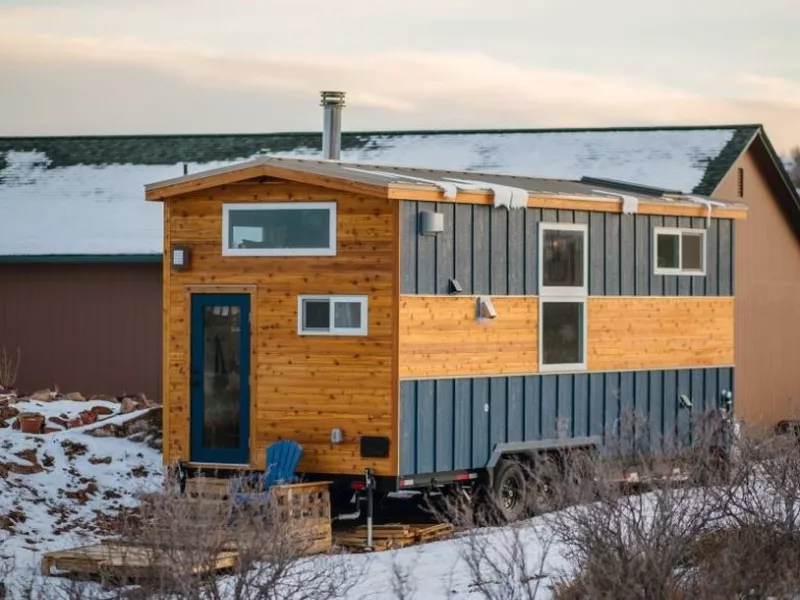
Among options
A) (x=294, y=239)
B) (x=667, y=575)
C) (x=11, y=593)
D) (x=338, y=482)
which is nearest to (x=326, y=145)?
(x=294, y=239)

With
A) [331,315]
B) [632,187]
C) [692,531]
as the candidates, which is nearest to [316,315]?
[331,315]

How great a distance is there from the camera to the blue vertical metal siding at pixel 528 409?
15.6 m

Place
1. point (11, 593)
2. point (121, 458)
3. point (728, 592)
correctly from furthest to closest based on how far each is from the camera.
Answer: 1. point (121, 458)
2. point (11, 593)
3. point (728, 592)

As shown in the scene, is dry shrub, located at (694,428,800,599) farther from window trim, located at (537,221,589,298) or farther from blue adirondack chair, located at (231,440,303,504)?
window trim, located at (537,221,589,298)

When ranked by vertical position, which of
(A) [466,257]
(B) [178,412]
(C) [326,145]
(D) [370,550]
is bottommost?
Result: (D) [370,550]

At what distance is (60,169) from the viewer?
30453mm

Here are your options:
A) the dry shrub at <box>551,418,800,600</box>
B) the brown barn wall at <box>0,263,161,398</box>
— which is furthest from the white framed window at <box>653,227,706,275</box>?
the brown barn wall at <box>0,263,161,398</box>

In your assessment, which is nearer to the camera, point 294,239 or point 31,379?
point 294,239

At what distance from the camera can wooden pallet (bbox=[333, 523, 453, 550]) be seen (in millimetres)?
15242

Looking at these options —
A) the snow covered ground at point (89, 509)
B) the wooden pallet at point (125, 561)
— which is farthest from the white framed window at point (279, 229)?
the wooden pallet at point (125, 561)

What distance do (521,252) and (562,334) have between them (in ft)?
3.65

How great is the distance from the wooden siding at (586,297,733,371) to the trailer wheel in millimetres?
1754

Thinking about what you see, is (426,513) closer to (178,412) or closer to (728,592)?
(178,412)

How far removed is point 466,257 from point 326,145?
14.2ft
